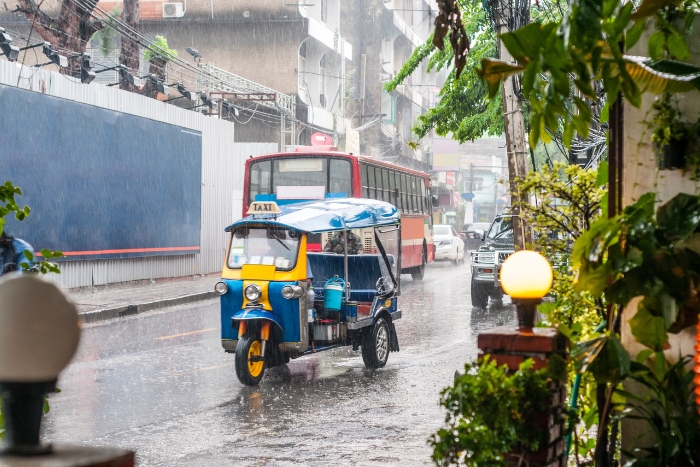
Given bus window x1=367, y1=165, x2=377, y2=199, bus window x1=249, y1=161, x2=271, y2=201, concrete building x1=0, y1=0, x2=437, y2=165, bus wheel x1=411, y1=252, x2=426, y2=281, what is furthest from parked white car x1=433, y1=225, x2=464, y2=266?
bus window x1=249, y1=161, x2=271, y2=201

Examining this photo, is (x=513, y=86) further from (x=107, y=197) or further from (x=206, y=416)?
(x=107, y=197)

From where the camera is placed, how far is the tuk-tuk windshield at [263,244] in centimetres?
1011

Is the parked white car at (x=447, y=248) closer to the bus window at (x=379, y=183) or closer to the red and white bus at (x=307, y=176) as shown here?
the bus window at (x=379, y=183)

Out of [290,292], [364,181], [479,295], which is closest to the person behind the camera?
[290,292]

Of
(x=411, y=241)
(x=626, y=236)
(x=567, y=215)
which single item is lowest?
(x=411, y=241)

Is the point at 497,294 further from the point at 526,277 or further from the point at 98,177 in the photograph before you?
the point at 526,277

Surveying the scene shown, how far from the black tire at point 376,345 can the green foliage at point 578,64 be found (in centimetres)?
768

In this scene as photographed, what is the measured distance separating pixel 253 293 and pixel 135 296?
34.0ft

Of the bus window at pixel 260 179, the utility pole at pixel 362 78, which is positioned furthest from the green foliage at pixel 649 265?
the utility pole at pixel 362 78

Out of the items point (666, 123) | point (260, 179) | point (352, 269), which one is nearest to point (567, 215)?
point (666, 123)

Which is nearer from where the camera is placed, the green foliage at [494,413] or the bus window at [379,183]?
the green foliage at [494,413]

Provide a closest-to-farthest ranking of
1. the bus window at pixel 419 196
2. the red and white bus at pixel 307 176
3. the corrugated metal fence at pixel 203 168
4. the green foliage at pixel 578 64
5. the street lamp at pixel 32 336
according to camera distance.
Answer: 1. the street lamp at pixel 32 336
2. the green foliage at pixel 578 64
3. the corrugated metal fence at pixel 203 168
4. the red and white bus at pixel 307 176
5. the bus window at pixel 419 196

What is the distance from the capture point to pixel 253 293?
9.91 meters

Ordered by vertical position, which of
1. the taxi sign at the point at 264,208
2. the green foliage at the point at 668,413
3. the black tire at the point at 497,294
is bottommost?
the black tire at the point at 497,294
